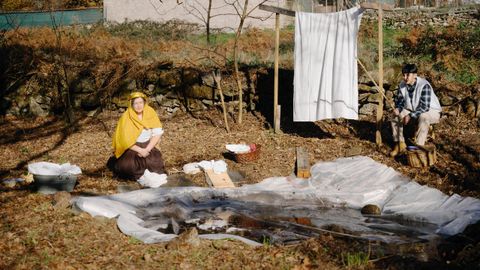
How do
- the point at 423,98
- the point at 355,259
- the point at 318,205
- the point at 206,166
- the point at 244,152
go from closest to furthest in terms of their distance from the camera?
the point at 355,259 → the point at 318,205 → the point at 206,166 → the point at 423,98 → the point at 244,152

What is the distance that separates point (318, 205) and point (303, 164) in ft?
4.21

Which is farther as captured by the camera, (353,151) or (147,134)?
(353,151)

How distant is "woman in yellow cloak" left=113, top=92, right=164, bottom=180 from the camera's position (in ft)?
23.5

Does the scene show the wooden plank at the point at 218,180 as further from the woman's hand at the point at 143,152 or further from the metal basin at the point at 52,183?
the metal basin at the point at 52,183

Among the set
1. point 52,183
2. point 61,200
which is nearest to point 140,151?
point 52,183

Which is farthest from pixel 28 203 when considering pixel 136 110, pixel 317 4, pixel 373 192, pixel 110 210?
pixel 317 4

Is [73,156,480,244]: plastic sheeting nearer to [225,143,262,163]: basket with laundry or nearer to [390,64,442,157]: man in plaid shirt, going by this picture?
[225,143,262,163]: basket with laundry

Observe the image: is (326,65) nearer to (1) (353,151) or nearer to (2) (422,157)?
(1) (353,151)

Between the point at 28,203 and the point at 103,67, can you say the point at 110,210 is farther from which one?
the point at 103,67

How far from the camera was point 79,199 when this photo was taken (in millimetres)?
5797

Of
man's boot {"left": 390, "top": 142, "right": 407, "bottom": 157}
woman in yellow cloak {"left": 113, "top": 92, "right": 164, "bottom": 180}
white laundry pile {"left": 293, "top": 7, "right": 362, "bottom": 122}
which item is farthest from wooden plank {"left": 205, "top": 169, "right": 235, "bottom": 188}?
man's boot {"left": 390, "top": 142, "right": 407, "bottom": 157}

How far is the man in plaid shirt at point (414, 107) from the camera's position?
7906 millimetres

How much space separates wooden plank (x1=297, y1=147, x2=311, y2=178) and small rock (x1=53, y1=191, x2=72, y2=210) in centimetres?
303

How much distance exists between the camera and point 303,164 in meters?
7.56
